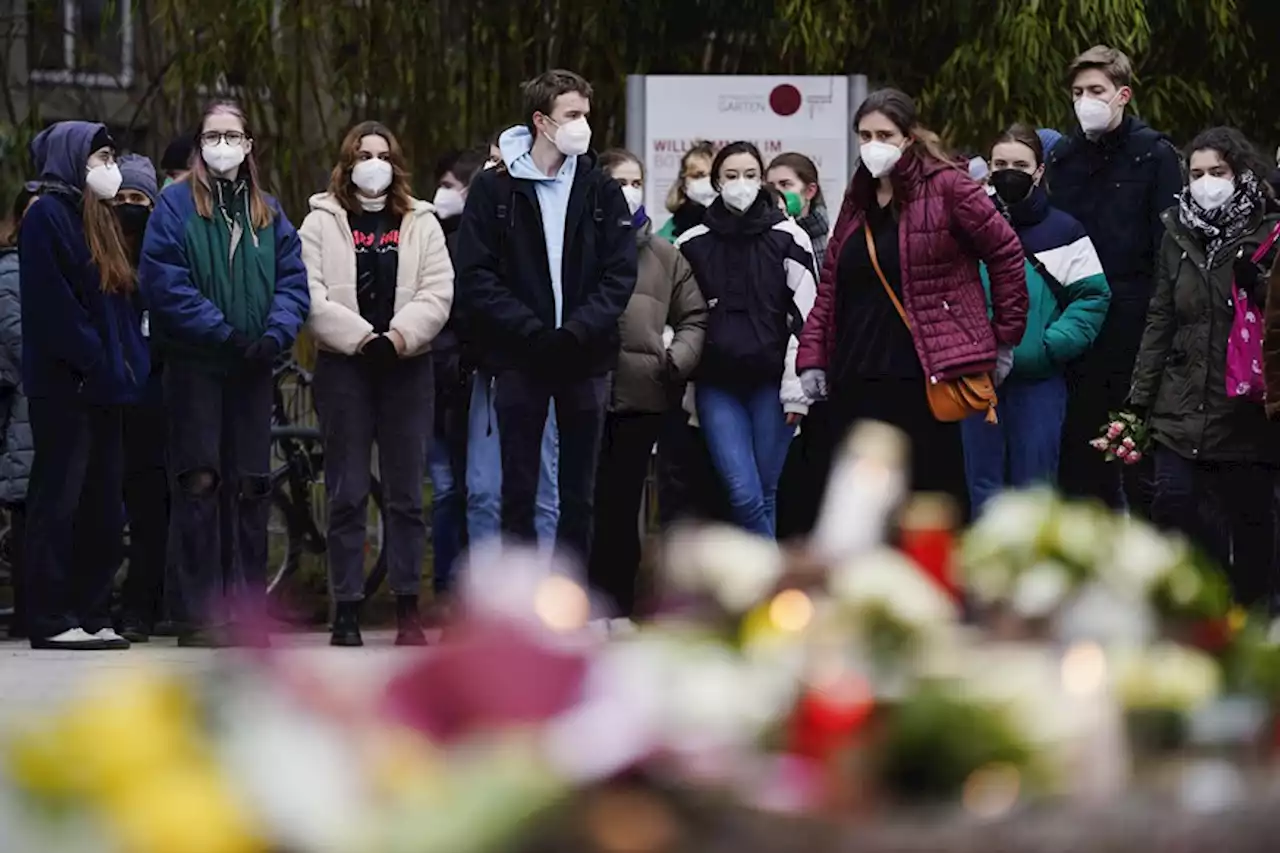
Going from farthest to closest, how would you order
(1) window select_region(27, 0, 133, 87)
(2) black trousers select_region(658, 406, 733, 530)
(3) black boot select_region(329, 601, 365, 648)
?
(1) window select_region(27, 0, 133, 87), (2) black trousers select_region(658, 406, 733, 530), (3) black boot select_region(329, 601, 365, 648)

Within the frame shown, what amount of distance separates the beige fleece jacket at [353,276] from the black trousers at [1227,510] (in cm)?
276

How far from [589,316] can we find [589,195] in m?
0.54

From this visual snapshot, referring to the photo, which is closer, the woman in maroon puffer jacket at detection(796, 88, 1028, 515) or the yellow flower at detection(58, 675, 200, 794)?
the yellow flower at detection(58, 675, 200, 794)

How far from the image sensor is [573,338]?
10.1 m

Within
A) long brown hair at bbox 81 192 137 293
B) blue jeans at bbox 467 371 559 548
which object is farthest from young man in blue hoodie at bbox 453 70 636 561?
long brown hair at bbox 81 192 137 293

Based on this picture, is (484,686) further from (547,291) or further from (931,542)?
A: (547,291)

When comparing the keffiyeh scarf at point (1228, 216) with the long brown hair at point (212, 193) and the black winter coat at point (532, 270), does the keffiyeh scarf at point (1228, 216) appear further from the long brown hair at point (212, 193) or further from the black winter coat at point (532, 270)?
the long brown hair at point (212, 193)

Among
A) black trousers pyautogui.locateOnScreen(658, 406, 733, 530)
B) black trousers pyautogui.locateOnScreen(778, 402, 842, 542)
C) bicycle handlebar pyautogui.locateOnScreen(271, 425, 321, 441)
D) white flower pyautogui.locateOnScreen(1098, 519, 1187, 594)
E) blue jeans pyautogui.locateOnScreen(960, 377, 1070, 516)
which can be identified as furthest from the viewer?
bicycle handlebar pyautogui.locateOnScreen(271, 425, 321, 441)

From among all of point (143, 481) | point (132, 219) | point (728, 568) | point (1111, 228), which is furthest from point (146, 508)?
point (728, 568)

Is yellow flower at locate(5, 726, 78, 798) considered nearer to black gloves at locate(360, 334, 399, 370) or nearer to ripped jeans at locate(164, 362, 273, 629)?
black gloves at locate(360, 334, 399, 370)

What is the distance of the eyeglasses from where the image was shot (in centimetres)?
1051

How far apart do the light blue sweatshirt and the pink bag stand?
8.05 feet

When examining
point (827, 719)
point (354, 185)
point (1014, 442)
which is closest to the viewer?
point (827, 719)

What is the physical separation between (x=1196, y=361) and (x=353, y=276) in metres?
3.13
